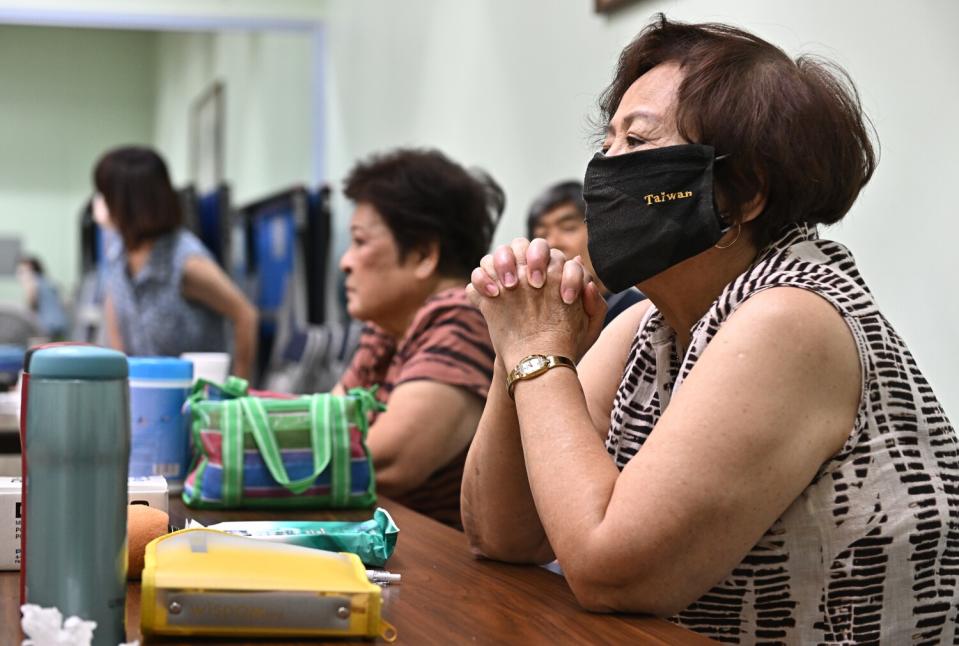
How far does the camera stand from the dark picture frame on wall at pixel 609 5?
3318 mm

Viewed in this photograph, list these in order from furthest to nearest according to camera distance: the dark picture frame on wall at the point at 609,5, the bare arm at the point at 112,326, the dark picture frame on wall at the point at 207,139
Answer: the dark picture frame on wall at the point at 207,139
the bare arm at the point at 112,326
the dark picture frame on wall at the point at 609,5

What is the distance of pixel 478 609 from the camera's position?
→ 125 centimetres

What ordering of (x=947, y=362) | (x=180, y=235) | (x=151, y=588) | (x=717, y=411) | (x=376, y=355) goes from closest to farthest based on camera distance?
(x=151, y=588)
(x=717, y=411)
(x=947, y=362)
(x=376, y=355)
(x=180, y=235)

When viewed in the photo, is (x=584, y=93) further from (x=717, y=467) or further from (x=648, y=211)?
(x=717, y=467)

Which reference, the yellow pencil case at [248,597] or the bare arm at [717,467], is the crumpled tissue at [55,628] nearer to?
the yellow pencil case at [248,597]

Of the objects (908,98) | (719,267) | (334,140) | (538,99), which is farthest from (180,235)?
(719,267)

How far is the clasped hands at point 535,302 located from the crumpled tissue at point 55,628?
644mm

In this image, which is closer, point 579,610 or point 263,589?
point 263,589

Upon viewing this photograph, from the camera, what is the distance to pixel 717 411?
1242mm

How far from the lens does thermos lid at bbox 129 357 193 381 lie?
192 cm

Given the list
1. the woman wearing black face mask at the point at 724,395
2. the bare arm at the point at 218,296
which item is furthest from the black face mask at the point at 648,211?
the bare arm at the point at 218,296

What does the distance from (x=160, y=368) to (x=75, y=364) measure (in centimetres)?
105

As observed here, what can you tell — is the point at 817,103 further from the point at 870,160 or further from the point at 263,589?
the point at 263,589

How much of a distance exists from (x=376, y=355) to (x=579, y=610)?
1611 millimetres
